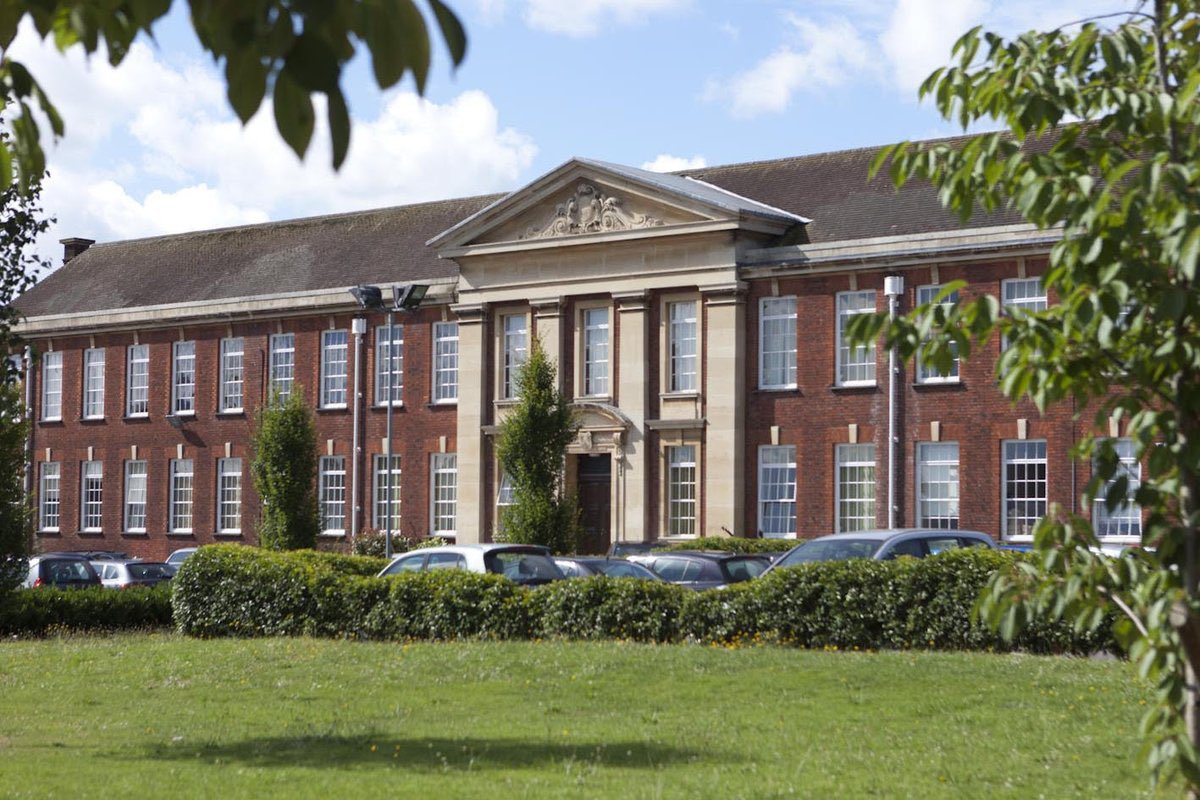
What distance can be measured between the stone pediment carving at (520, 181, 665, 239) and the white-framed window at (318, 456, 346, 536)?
32.5 ft

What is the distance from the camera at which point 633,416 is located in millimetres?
43594

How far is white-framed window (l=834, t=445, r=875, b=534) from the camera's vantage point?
40.4m

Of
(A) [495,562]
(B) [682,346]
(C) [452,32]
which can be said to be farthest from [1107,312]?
(B) [682,346]

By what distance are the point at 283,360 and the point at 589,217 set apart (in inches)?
483

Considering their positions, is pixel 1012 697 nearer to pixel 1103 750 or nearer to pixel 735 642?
pixel 1103 750

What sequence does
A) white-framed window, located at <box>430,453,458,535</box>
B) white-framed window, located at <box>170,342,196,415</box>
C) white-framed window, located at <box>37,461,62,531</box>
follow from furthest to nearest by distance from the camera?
white-framed window, located at <box>37,461,62,531</box> < white-framed window, located at <box>170,342,196,415</box> < white-framed window, located at <box>430,453,458,535</box>

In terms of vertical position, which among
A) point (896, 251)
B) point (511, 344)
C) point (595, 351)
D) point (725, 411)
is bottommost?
point (725, 411)

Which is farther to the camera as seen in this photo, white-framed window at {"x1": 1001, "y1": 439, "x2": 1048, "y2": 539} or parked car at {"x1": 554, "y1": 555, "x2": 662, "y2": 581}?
white-framed window at {"x1": 1001, "y1": 439, "x2": 1048, "y2": 539}

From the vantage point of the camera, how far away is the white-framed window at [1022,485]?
37.8 metres

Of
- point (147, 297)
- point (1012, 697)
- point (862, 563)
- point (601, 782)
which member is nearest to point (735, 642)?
point (862, 563)

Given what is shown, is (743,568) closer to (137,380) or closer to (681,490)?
(681,490)

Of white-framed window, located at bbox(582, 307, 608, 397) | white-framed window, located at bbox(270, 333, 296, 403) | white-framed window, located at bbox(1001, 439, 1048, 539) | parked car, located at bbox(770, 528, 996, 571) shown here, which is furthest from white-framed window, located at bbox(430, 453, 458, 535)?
parked car, located at bbox(770, 528, 996, 571)

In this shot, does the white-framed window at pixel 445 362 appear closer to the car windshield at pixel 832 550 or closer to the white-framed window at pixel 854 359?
the white-framed window at pixel 854 359

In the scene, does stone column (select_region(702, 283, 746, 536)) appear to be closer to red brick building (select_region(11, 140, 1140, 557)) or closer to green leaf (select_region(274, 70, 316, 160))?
red brick building (select_region(11, 140, 1140, 557))
